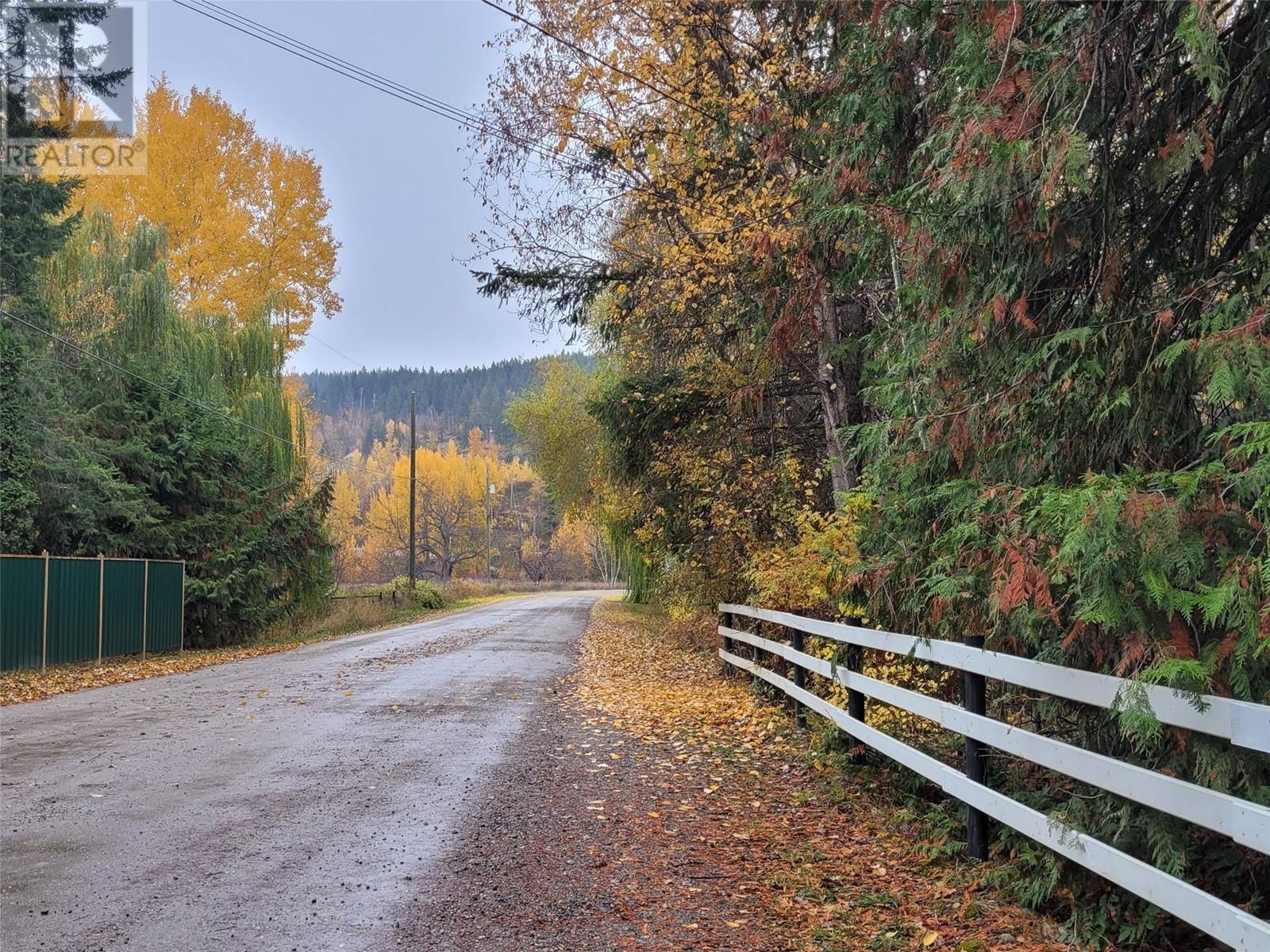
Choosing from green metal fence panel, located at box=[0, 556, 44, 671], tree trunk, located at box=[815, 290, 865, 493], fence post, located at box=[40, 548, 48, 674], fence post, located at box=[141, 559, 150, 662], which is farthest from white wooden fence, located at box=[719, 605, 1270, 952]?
fence post, located at box=[141, 559, 150, 662]

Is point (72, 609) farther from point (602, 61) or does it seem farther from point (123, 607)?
point (602, 61)

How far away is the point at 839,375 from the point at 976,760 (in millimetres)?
8285

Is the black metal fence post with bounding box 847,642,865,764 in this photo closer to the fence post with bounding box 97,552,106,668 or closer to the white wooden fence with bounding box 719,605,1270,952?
the white wooden fence with bounding box 719,605,1270,952

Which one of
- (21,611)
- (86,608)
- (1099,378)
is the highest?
(1099,378)

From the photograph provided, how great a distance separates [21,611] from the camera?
14.3m

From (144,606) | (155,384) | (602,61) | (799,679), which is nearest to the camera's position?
(799,679)

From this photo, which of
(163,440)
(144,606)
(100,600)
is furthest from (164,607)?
(163,440)

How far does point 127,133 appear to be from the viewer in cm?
2292

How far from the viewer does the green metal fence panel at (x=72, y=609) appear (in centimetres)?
1502

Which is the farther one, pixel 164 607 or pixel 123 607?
pixel 164 607

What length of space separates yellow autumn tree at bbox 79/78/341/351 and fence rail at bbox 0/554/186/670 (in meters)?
9.46

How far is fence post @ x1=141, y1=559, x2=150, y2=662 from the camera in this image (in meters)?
17.8

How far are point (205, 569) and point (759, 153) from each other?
52.8 ft

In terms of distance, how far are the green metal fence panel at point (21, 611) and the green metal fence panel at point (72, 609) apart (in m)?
0.27
